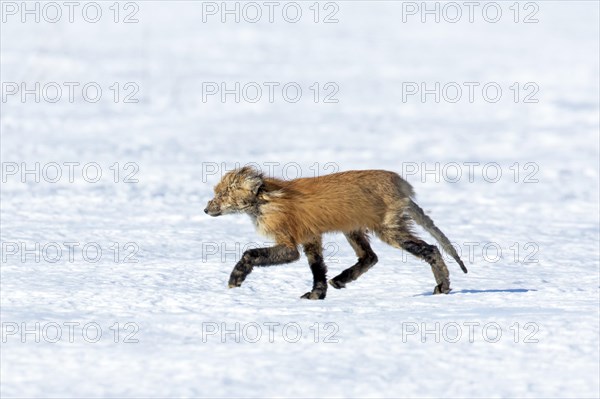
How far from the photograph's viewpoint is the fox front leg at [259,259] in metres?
8.48

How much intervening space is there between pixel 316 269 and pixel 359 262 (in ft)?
2.18

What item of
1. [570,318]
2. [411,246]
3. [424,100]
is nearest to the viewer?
[570,318]

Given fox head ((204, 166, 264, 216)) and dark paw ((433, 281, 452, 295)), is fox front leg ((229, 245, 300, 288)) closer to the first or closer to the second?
fox head ((204, 166, 264, 216))

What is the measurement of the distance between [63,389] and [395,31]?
2783 cm

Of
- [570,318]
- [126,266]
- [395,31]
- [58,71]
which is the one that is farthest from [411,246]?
[395,31]

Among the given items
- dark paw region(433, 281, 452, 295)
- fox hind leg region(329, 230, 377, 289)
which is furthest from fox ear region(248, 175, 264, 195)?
dark paw region(433, 281, 452, 295)

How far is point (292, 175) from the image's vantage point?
57.3 feet

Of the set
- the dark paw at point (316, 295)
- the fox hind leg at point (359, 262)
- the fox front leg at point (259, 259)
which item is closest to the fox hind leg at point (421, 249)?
the fox hind leg at point (359, 262)

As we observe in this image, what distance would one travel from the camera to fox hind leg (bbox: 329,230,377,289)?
30.7 feet

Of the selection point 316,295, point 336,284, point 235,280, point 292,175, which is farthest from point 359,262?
point 292,175

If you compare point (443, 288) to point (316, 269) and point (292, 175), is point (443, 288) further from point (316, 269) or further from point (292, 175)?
point (292, 175)

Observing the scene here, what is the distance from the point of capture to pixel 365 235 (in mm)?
9422

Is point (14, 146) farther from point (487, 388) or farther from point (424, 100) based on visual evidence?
point (487, 388)

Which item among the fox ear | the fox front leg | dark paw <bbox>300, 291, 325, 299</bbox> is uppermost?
the fox ear
